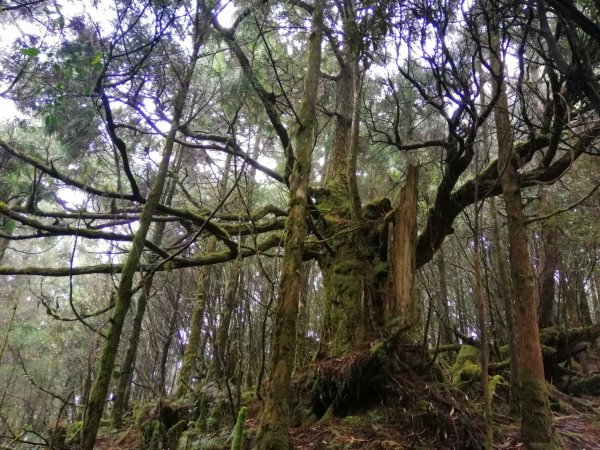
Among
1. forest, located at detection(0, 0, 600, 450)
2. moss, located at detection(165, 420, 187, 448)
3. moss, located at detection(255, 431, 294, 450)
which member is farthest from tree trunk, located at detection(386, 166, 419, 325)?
moss, located at detection(165, 420, 187, 448)

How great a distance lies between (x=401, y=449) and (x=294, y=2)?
18.2ft

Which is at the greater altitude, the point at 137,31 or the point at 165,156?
the point at 137,31

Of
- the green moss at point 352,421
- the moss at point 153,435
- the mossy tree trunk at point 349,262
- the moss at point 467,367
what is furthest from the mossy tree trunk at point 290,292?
the moss at point 467,367

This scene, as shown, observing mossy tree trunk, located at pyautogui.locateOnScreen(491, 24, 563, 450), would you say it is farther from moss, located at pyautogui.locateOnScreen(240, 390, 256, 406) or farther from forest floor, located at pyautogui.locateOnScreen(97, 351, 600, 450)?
moss, located at pyautogui.locateOnScreen(240, 390, 256, 406)

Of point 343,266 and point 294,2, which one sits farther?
point 343,266

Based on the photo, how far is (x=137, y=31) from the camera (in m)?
4.57

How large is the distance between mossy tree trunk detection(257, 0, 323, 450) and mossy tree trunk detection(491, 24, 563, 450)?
1884 millimetres

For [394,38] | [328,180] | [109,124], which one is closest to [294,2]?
[394,38]

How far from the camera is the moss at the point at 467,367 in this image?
5969 millimetres

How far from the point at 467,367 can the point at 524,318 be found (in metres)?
2.62

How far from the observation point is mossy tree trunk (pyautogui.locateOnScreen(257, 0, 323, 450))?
298 cm

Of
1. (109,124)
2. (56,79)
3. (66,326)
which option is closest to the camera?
(109,124)

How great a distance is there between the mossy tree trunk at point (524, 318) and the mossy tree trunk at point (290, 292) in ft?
6.18

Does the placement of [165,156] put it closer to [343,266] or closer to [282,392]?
[282,392]
